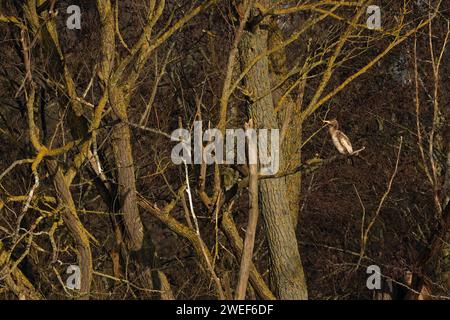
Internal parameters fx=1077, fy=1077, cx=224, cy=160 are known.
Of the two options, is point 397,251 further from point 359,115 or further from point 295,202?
point 295,202

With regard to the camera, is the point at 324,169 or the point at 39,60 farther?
the point at 324,169

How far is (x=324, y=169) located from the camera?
1755cm

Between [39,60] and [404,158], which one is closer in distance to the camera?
[39,60]

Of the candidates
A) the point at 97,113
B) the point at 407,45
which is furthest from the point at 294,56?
the point at 97,113

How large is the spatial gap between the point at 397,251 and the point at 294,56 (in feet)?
14.2

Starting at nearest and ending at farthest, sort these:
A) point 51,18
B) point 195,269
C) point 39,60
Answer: point 51,18 < point 39,60 < point 195,269

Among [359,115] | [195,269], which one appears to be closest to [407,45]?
[359,115]

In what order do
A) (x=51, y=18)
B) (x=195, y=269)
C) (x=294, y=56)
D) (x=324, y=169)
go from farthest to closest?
(x=324, y=169) → (x=195, y=269) → (x=294, y=56) → (x=51, y=18)

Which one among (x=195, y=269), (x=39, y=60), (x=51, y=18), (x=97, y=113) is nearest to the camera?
(x=97, y=113)

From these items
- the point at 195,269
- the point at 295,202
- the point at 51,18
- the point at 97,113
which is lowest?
the point at 195,269

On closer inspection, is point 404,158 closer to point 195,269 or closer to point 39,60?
point 195,269

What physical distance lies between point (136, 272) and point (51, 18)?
3.26 m

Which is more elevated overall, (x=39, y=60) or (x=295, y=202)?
(x=39, y=60)

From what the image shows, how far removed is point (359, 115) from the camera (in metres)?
17.9
